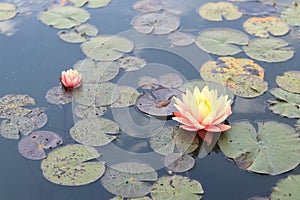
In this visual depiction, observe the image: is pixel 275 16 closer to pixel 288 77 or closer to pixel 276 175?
pixel 288 77

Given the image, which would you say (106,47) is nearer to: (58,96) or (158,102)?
(58,96)

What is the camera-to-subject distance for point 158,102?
8.10 feet

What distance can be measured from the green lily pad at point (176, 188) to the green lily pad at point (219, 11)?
68.2 inches

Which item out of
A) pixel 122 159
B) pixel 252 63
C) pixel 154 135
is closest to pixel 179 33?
pixel 252 63

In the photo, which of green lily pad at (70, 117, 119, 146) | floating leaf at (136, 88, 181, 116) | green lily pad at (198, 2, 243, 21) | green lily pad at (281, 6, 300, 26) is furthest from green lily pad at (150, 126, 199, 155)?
green lily pad at (281, 6, 300, 26)

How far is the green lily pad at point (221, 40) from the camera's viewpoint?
2.92 m

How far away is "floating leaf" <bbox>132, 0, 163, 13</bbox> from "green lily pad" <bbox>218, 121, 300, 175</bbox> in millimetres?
1538

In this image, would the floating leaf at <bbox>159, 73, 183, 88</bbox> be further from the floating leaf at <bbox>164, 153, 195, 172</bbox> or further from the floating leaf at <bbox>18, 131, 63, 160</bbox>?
the floating leaf at <bbox>18, 131, 63, 160</bbox>

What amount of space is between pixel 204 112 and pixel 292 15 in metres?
1.62

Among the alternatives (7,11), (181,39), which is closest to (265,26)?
(181,39)

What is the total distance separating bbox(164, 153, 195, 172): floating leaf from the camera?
6.78 feet

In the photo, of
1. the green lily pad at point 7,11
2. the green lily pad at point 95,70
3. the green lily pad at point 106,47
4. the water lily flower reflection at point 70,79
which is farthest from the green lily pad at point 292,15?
the green lily pad at point 7,11

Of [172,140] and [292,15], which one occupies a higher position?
[292,15]

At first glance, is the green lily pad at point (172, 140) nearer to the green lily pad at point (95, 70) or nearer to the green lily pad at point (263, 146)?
the green lily pad at point (263, 146)
